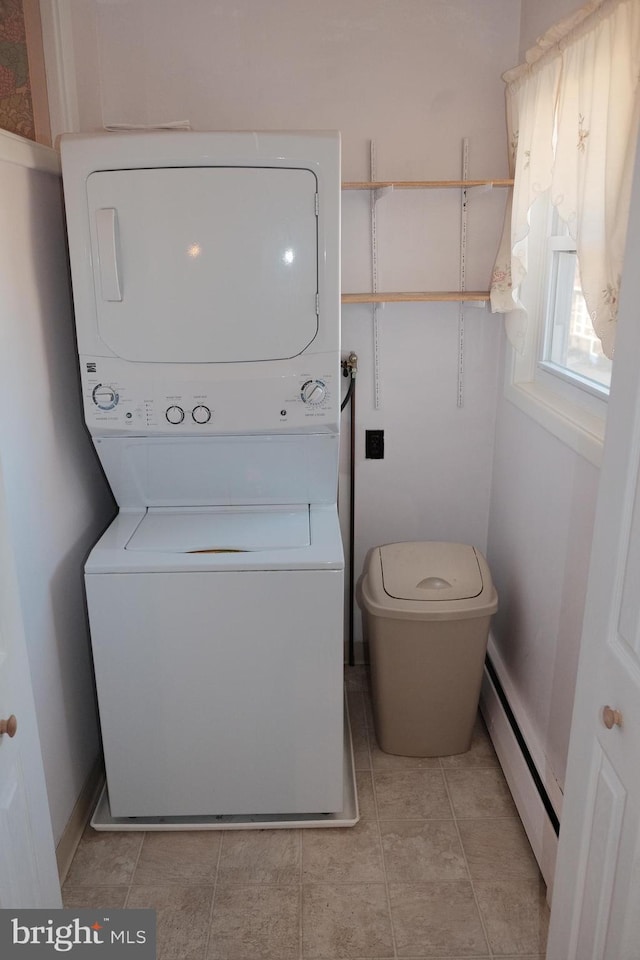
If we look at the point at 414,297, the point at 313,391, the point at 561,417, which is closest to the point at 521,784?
the point at 561,417

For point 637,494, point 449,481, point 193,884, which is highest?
point 637,494

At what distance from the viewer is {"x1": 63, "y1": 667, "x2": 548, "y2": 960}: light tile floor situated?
69.4 inches

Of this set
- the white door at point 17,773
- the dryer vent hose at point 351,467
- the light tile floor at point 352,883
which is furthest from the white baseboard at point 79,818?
the dryer vent hose at point 351,467

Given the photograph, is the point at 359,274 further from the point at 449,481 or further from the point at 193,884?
the point at 193,884

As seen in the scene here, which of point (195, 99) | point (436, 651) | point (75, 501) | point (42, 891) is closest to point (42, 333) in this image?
point (75, 501)

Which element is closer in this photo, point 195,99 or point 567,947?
point 567,947

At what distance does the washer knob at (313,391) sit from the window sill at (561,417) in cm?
64

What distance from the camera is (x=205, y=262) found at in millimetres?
1852

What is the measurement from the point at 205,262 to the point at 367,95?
3.14ft

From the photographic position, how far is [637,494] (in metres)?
1.04

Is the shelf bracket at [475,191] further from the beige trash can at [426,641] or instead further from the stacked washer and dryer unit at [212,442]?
the beige trash can at [426,641]

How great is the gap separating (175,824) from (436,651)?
899 millimetres

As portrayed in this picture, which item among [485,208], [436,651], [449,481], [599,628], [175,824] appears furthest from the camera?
[449,481]

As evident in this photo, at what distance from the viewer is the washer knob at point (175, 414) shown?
1.96 m
